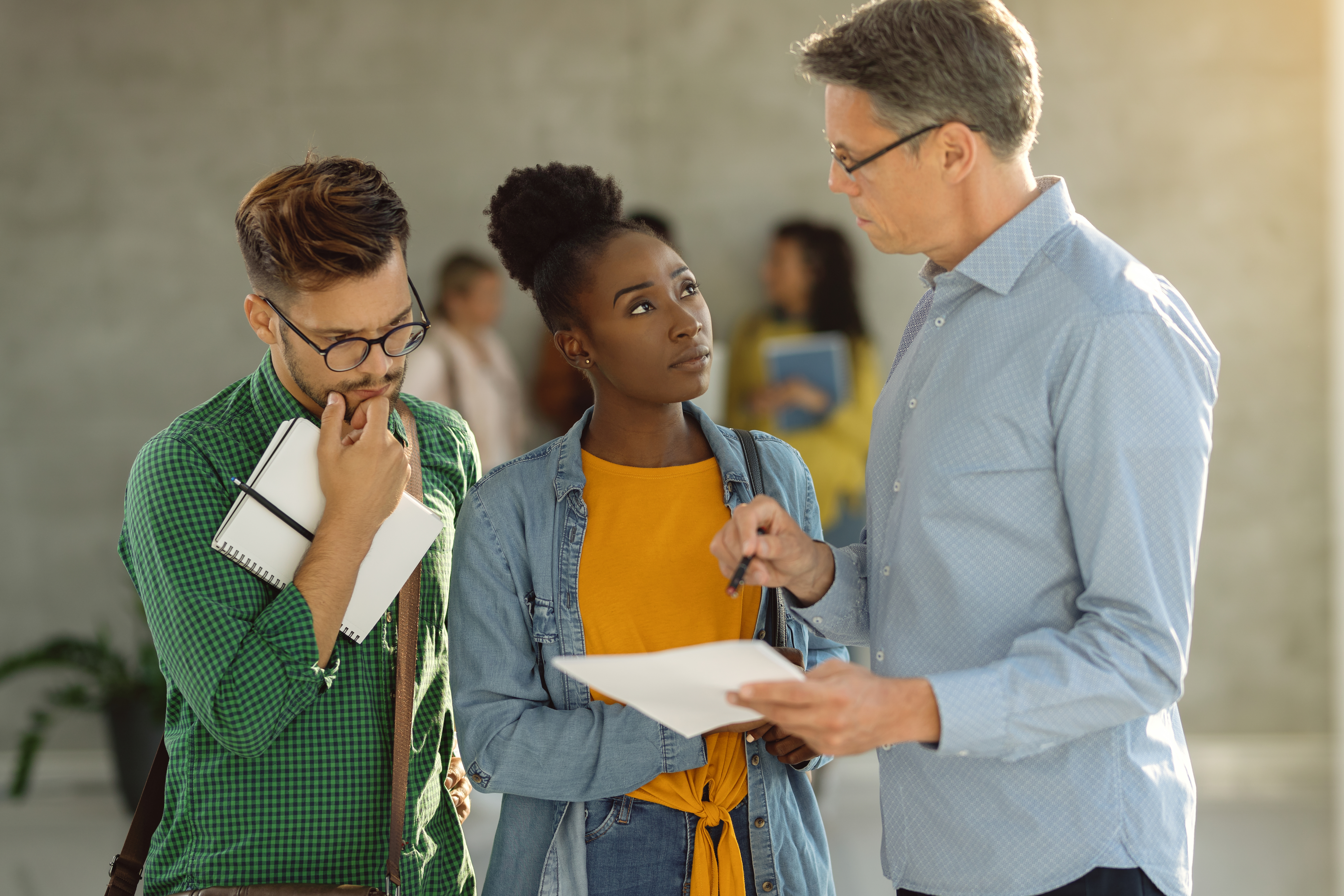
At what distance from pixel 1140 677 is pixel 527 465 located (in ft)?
3.19

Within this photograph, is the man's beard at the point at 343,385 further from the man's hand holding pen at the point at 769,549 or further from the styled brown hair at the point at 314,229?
the man's hand holding pen at the point at 769,549

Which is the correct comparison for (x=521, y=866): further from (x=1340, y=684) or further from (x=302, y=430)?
(x=1340, y=684)

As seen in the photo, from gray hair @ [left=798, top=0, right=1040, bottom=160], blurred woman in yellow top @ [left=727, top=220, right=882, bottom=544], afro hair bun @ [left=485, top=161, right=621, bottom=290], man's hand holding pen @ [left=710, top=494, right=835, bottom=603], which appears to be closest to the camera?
gray hair @ [left=798, top=0, right=1040, bottom=160]

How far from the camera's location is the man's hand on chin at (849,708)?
1223mm

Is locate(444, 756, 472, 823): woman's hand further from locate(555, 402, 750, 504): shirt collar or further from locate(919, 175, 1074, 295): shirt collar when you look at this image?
locate(919, 175, 1074, 295): shirt collar

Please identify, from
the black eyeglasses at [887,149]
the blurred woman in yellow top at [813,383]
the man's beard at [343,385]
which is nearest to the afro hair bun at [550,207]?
the man's beard at [343,385]

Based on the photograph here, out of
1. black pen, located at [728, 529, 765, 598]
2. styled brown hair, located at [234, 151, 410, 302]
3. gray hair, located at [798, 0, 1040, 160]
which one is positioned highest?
gray hair, located at [798, 0, 1040, 160]

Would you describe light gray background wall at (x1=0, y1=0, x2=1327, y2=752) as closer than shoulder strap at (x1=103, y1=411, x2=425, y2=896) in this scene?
No

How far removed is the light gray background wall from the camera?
16.5 feet

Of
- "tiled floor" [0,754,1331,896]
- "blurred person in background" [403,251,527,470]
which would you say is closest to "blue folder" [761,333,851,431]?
"blurred person in background" [403,251,527,470]

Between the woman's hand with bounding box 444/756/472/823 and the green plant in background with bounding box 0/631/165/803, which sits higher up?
the woman's hand with bounding box 444/756/472/823

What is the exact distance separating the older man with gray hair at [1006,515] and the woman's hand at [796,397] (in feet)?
10.9

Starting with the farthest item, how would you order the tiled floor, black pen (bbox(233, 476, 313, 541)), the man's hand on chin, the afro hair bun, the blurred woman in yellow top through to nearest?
the blurred woman in yellow top < the tiled floor < the afro hair bun < black pen (bbox(233, 476, 313, 541)) < the man's hand on chin

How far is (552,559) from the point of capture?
1.76m
